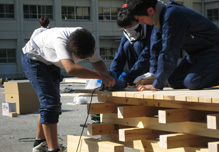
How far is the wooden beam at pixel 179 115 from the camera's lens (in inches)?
150

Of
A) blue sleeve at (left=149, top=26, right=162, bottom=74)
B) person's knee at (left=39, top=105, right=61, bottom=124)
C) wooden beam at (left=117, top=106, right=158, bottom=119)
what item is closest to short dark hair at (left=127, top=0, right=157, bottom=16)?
blue sleeve at (left=149, top=26, right=162, bottom=74)

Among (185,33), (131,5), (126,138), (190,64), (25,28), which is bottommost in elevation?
(126,138)

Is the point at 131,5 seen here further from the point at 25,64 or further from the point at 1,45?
the point at 1,45

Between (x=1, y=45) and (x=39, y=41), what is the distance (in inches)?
1498

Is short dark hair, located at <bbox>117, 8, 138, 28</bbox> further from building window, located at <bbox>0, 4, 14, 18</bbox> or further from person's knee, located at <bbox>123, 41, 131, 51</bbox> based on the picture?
building window, located at <bbox>0, 4, 14, 18</bbox>

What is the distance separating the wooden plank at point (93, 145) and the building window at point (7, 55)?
125 feet

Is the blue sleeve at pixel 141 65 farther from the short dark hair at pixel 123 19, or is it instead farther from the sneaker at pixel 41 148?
the sneaker at pixel 41 148

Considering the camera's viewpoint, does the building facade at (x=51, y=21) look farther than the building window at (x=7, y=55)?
No

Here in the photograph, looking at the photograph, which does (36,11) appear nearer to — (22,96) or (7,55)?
(7,55)

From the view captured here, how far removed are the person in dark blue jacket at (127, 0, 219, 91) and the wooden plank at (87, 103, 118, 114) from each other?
2.19ft

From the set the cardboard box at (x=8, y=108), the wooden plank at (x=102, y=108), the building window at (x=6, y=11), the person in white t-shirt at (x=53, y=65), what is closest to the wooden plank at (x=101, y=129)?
the wooden plank at (x=102, y=108)

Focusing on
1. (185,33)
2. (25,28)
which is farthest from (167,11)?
(25,28)

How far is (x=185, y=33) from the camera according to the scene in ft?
14.3

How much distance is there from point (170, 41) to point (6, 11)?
39563 mm
